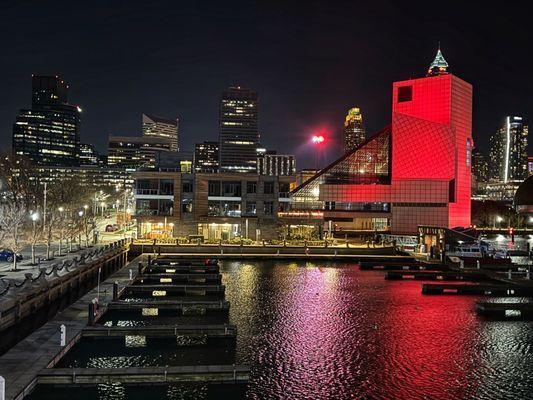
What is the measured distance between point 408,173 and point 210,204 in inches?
1690

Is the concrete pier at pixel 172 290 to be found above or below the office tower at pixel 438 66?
below

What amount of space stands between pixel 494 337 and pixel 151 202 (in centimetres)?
6524

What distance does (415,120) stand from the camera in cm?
11131

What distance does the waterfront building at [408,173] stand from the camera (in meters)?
110

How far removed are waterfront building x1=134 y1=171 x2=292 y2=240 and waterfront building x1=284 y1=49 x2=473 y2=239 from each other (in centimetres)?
1922

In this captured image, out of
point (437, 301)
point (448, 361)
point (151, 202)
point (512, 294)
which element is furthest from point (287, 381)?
point (151, 202)

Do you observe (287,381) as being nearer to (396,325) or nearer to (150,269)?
(396,325)

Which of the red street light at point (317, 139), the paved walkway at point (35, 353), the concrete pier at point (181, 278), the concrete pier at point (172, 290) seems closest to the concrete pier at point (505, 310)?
the concrete pier at point (172, 290)

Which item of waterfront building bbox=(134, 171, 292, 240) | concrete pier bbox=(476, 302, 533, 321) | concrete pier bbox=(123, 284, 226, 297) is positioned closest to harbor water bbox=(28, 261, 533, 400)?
concrete pier bbox=(476, 302, 533, 321)

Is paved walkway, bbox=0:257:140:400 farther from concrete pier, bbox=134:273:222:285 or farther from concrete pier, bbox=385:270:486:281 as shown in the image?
concrete pier, bbox=385:270:486:281

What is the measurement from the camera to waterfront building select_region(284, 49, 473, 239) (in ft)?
362

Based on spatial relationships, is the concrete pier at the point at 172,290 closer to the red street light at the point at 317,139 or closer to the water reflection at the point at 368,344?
the water reflection at the point at 368,344

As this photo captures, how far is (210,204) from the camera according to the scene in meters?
94.7

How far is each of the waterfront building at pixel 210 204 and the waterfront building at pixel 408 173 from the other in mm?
19224
